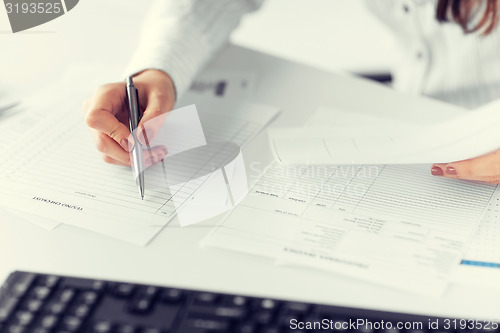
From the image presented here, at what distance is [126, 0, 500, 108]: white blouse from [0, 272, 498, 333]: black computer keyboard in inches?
14.5

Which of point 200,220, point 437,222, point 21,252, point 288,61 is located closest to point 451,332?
point 437,222

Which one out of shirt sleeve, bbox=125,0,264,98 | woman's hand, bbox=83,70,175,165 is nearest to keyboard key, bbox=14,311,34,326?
woman's hand, bbox=83,70,175,165

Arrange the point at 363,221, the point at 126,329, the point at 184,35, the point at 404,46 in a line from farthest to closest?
the point at 404,46, the point at 184,35, the point at 363,221, the point at 126,329

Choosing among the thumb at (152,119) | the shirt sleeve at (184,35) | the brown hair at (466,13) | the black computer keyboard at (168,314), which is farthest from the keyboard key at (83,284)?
the brown hair at (466,13)

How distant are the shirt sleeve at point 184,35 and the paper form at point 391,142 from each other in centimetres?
17

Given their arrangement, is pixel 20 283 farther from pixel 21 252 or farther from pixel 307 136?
pixel 307 136

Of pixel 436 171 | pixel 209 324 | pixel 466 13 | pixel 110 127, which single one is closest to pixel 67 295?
pixel 209 324

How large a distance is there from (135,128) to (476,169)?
373 mm

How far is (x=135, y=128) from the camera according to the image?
0.62 meters

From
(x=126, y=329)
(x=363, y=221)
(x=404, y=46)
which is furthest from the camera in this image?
(x=404, y=46)

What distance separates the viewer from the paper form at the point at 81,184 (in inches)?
21.2

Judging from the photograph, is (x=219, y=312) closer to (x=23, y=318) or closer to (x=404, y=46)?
(x=23, y=318)

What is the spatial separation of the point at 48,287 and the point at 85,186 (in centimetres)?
18

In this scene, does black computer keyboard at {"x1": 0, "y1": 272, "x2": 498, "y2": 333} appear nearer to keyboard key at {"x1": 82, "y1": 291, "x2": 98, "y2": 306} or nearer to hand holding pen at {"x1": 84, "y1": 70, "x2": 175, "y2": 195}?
keyboard key at {"x1": 82, "y1": 291, "x2": 98, "y2": 306}
